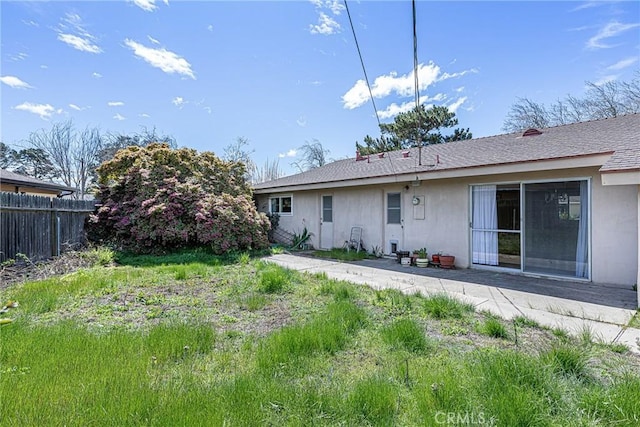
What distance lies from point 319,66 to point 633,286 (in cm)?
1078

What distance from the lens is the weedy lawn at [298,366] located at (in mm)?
2162

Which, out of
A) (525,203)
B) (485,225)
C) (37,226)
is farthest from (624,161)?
(37,226)

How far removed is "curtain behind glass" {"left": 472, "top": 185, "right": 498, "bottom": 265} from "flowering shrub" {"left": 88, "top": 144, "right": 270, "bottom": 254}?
706cm

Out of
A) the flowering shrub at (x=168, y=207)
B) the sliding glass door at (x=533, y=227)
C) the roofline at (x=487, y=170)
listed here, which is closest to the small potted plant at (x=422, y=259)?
the sliding glass door at (x=533, y=227)

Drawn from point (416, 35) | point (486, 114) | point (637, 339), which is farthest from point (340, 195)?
point (486, 114)

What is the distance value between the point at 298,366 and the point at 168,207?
8598 mm

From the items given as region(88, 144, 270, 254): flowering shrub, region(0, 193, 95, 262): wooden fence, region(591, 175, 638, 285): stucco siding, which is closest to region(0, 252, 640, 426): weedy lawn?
region(0, 193, 95, 262): wooden fence

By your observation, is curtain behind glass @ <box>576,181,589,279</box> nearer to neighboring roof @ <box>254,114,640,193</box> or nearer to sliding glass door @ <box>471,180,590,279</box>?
sliding glass door @ <box>471,180,590,279</box>

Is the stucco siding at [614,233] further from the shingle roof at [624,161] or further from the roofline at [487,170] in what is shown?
the shingle roof at [624,161]

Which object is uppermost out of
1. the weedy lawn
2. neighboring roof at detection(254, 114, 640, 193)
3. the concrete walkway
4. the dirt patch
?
neighboring roof at detection(254, 114, 640, 193)

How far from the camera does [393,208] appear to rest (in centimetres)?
1013

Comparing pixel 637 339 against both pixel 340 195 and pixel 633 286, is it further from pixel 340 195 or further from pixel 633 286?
pixel 340 195

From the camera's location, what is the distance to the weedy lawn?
2162 mm

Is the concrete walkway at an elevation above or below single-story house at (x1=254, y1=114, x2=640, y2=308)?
below
